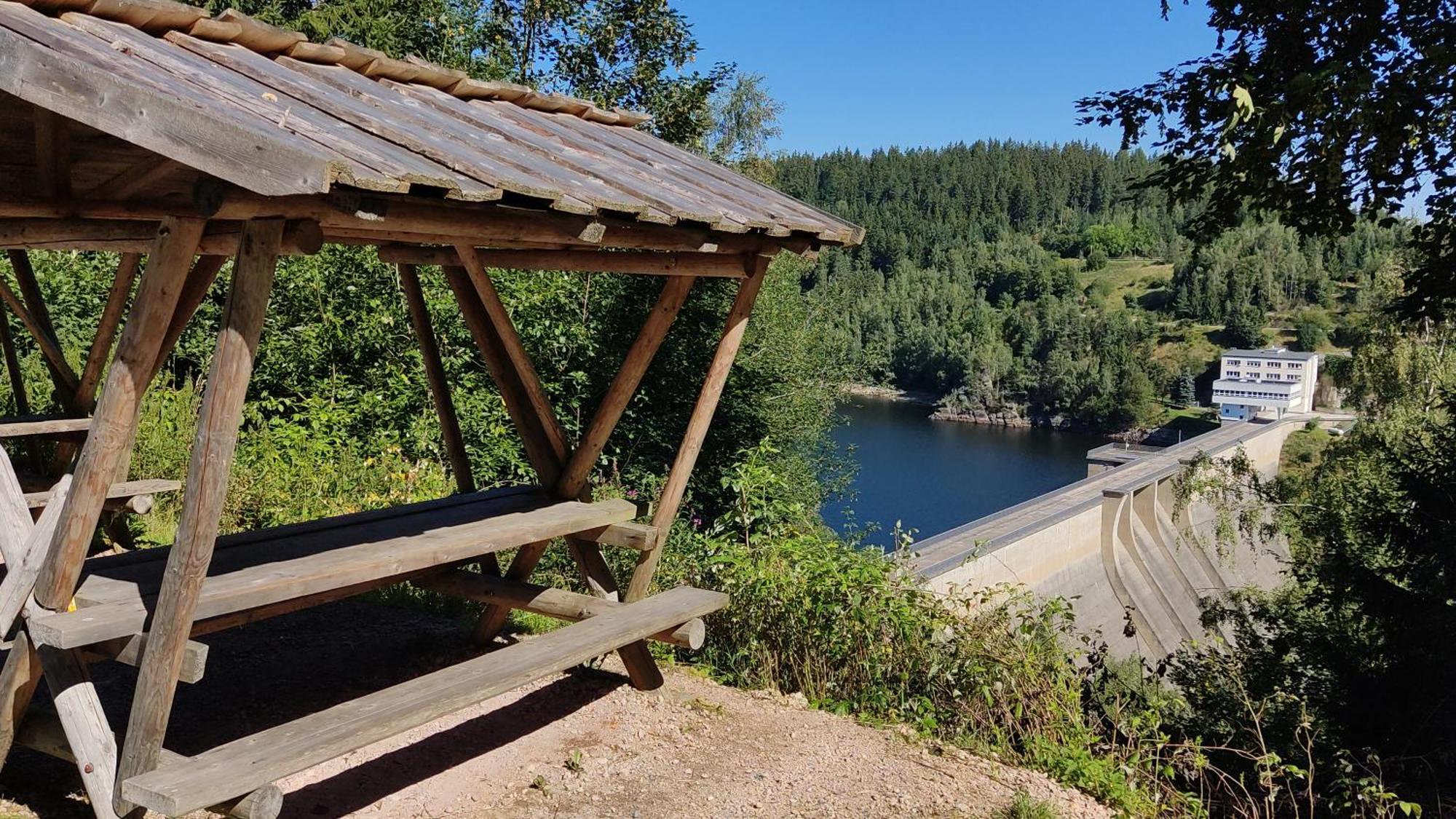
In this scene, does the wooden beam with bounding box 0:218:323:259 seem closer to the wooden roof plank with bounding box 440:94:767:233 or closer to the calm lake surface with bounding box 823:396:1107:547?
the wooden roof plank with bounding box 440:94:767:233

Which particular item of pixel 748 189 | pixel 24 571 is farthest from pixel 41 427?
pixel 748 189

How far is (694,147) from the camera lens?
42.6 ft

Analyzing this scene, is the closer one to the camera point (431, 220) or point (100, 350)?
point (431, 220)

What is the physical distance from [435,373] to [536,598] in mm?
996

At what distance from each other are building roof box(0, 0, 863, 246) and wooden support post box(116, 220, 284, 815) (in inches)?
8.1

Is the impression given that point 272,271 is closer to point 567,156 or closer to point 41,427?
point 567,156

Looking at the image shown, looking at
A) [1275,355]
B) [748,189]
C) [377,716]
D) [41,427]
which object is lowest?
[1275,355]

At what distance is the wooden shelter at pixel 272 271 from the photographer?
95.5 inches

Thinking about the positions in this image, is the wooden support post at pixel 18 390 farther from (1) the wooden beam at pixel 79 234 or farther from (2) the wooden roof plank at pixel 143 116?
(2) the wooden roof plank at pixel 143 116

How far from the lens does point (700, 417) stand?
4207 mm

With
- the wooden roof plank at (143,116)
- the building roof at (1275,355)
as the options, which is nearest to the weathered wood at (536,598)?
the wooden roof plank at (143,116)

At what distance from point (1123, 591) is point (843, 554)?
62.9 ft

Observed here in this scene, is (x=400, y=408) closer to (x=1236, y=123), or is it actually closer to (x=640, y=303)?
(x=640, y=303)

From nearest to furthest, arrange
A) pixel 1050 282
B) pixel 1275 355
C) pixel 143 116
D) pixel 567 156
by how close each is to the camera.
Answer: pixel 143 116
pixel 567 156
pixel 1275 355
pixel 1050 282
